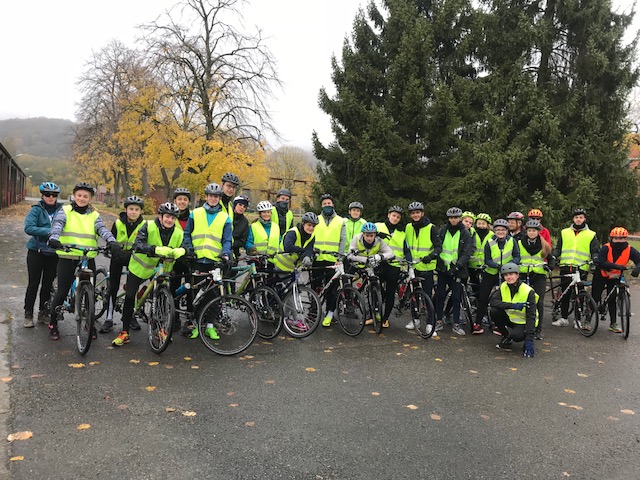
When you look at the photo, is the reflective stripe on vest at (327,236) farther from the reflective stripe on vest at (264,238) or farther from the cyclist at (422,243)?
the cyclist at (422,243)

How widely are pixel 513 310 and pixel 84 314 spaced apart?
5690 millimetres

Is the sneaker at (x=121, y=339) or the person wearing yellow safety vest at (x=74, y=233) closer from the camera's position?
the person wearing yellow safety vest at (x=74, y=233)

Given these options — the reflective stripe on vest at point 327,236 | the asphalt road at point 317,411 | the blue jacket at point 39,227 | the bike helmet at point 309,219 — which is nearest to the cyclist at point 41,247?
the blue jacket at point 39,227

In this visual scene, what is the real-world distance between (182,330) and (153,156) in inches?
676

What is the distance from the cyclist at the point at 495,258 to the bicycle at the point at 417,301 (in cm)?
96

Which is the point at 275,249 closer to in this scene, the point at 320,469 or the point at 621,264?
the point at 320,469

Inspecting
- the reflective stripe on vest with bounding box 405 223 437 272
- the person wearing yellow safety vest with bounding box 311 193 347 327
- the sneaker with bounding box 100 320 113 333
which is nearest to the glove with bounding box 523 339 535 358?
the reflective stripe on vest with bounding box 405 223 437 272

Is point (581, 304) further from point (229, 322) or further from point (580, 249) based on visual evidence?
point (229, 322)

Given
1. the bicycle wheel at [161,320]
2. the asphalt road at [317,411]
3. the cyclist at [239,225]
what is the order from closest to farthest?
the asphalt road at [317,411]
the bicycle wheel at [161,320]
the cyclist at [239,225]

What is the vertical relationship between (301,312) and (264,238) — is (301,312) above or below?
below

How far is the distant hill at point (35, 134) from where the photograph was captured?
13300 cm

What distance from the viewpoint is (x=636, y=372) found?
20.0ft

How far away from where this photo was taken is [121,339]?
5.98 m

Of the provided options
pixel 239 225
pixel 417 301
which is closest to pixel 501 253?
pixel 417 301
